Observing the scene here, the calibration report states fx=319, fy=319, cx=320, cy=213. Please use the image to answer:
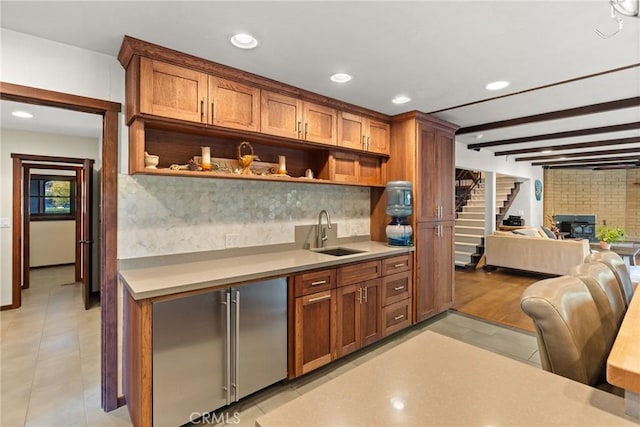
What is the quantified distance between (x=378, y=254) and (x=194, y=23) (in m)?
2.25

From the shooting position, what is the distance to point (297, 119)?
2756mm

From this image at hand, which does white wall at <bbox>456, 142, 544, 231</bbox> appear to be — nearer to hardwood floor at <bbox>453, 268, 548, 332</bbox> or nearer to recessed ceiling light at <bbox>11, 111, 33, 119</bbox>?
hardwood floor at <bbox>453, 268, 548, 332</bbox>

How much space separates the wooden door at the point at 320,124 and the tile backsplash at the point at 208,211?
1.69ft

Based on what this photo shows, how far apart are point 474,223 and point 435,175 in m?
4.38

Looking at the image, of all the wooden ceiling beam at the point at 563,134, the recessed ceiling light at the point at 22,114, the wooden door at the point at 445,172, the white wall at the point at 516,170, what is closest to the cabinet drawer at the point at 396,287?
the wooden door at the point at 445,172

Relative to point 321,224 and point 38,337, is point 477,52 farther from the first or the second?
point 38,337

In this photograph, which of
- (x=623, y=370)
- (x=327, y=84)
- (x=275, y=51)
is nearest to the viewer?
(x=623, y=370)

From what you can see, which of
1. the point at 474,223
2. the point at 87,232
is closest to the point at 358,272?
the point at 87,232

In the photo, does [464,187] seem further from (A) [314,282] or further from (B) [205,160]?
(B) [205,160]

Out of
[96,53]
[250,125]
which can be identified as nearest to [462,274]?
[250,125]

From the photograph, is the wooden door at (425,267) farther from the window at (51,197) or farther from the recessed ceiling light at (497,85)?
the window at (51,197)

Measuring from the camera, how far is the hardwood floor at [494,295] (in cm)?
382

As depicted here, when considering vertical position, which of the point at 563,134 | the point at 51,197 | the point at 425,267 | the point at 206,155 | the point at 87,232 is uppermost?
the point at 563,134

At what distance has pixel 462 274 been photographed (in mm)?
6035
